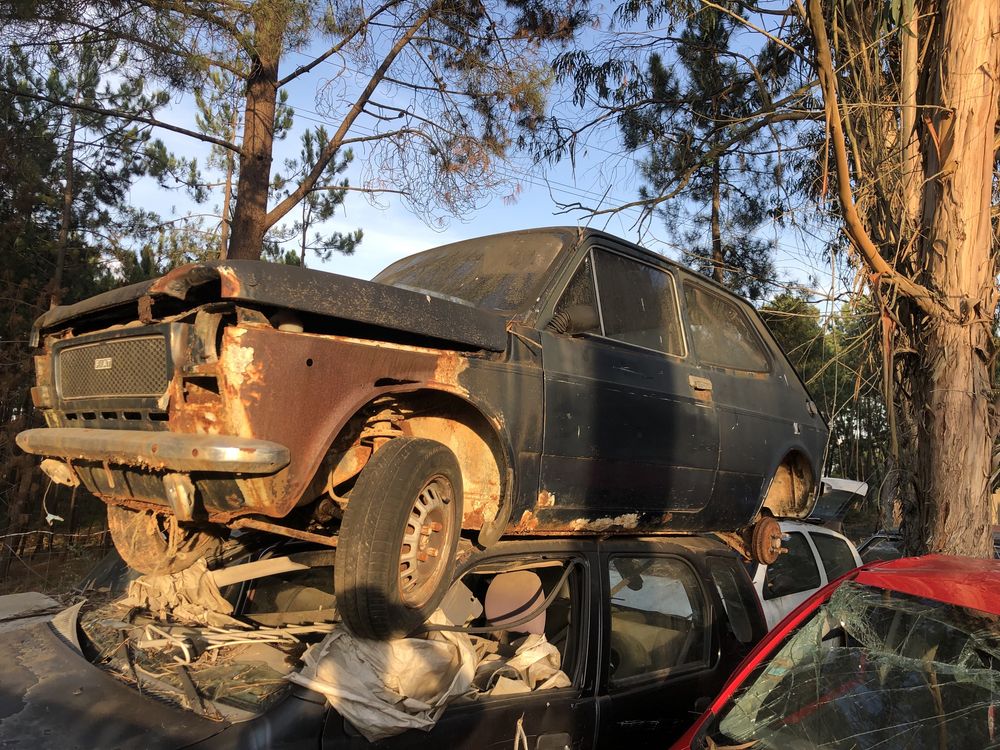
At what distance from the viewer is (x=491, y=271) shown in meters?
3.86

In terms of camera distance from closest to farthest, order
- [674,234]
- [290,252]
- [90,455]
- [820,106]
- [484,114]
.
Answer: [90,455] < [820,106] < [484,114] < [674,234] < [290,252]

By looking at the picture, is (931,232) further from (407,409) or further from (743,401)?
(407,409)

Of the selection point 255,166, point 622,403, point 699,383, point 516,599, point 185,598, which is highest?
point 255,166

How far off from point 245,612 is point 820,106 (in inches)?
206

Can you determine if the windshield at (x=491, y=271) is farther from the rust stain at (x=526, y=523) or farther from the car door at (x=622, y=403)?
the rust stain at (x=526, y=523)

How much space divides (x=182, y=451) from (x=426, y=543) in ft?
3.03

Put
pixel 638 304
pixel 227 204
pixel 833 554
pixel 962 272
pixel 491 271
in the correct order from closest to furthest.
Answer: pixel 491 271
pixel 638 304
pixel 962 272
pixel 833 554
pixel 227 204

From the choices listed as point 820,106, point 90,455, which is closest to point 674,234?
point 820,106

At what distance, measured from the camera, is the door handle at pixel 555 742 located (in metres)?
2.68

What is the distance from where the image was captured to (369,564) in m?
2.52

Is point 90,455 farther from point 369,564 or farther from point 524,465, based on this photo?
point 524,465

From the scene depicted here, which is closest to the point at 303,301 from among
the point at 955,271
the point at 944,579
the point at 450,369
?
the point at 450,369

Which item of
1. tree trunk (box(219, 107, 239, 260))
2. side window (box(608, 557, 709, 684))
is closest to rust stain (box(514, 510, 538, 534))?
side window (box(608, 557, 709, 684))

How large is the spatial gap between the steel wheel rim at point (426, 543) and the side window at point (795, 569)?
382 cm
